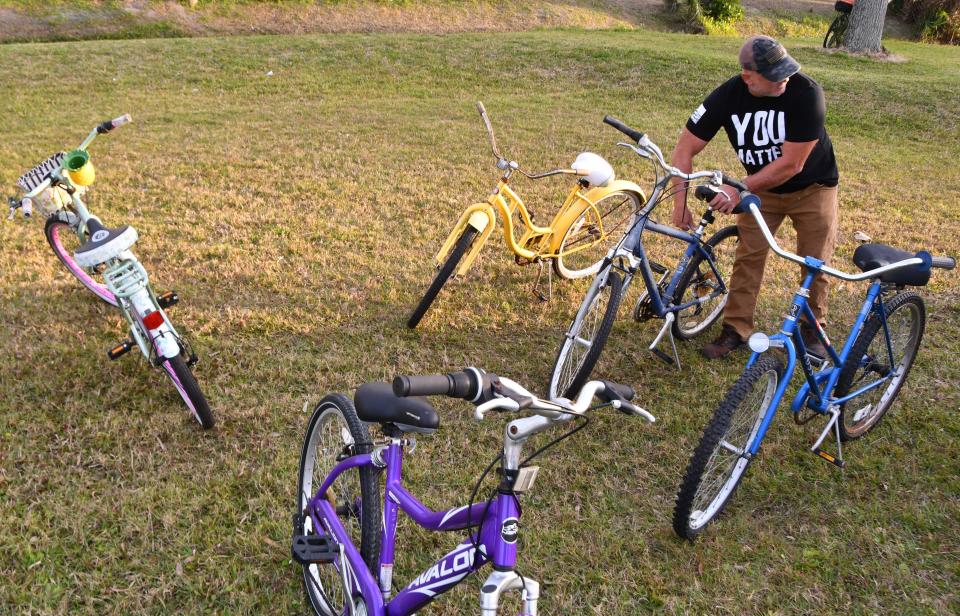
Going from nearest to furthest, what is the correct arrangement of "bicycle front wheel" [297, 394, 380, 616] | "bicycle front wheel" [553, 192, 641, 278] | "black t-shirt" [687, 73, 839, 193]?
"bicycle front wheel" [297, 394, 380, 616] → "black t-shirt" [687, 73, 839, 193] → "bicycle front wheel" [553, 192, 641, 278]

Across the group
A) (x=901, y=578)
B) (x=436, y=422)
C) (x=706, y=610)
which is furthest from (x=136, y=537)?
(x=901, y=578)

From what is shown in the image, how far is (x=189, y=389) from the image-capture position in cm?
367

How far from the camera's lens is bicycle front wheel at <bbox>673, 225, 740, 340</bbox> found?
15.3ft

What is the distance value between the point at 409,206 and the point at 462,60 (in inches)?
319

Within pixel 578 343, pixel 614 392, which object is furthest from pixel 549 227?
pixel 614 392

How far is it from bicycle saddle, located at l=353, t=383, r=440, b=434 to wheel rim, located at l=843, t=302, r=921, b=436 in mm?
2800

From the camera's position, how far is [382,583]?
241 cm

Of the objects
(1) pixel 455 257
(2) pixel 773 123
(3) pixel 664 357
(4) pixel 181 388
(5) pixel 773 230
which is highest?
(2) pixel 773 123

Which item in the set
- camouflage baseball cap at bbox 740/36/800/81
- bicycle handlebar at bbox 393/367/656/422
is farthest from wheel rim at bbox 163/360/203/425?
camouflage baseball cap at bbox 740/36/800/81

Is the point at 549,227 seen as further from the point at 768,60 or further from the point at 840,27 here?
the point at 840,27

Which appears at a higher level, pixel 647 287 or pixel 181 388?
pixel 647 287

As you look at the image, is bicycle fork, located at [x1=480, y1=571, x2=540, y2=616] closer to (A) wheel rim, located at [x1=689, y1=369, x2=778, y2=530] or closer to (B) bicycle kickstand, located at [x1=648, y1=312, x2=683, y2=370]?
(A) wheel rim, located at [x1=689, y1=369, x2=778, y2=530]

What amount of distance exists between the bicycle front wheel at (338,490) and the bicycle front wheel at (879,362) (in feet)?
8.58

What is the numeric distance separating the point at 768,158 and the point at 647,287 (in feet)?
3.53
